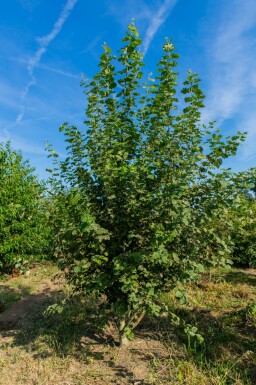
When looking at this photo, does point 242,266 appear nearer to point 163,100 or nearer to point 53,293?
point 53,293

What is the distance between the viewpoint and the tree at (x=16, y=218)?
8.18 metres

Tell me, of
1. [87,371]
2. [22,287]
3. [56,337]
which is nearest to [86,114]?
[87,371]

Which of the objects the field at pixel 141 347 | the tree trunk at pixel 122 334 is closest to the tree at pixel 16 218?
the field at pixel 141 347

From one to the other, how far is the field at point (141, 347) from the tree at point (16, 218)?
2156 millimetres

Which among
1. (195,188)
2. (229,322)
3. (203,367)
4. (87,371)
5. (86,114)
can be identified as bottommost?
(87,371)

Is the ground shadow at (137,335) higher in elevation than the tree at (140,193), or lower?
lower

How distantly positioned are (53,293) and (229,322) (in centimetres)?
459

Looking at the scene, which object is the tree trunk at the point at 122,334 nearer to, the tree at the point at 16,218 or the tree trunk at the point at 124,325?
the tree trunk at the point at 124,325

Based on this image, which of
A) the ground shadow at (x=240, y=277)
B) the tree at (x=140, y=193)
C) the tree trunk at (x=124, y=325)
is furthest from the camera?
the ground shadow at (x=240, y=277)

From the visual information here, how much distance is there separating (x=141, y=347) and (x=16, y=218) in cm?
563

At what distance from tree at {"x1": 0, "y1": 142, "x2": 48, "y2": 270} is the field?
216cm

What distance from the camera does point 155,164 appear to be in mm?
3307

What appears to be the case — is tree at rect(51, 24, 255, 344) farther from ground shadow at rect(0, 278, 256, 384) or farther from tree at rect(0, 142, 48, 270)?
tree at rect(0, 142, 48, 270)

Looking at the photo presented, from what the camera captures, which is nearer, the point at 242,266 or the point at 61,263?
the point at 61,263
